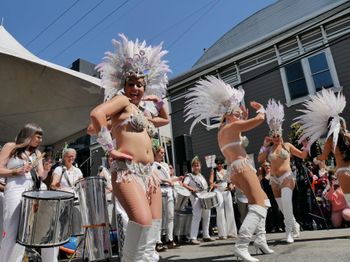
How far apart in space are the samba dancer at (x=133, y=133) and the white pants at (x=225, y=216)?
4287 mm

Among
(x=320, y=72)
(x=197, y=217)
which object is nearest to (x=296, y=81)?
(x=320, y=72)

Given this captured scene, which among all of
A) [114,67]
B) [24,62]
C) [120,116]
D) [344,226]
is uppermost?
[24,62]

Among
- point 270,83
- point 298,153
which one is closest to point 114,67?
point 298,153

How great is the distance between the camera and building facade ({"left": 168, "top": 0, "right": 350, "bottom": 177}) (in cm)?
1123

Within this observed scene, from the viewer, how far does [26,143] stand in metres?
3.31

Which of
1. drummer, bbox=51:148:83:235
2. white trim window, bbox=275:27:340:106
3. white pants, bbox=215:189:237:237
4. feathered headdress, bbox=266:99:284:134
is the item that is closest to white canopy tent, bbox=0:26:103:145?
drummer, bbox=51:148:83:235

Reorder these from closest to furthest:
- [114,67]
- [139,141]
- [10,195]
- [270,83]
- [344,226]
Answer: [139,141] < [114,67] < [10,195] < [344,226] < [270,83]

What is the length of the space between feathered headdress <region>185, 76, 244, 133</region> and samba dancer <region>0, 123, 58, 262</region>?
2.02 m

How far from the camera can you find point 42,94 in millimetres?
6848

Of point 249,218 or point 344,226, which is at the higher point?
point 249,218

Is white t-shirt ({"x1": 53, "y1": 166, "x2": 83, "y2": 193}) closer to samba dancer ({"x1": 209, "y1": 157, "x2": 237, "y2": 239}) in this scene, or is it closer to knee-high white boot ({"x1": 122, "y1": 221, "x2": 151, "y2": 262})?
knee-high white boot ({"x1": 122, "y1": 221, "x2": 151, "y2": 262})

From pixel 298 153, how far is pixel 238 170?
7.03 ft

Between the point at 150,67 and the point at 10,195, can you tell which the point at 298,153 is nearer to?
the point at 150,67

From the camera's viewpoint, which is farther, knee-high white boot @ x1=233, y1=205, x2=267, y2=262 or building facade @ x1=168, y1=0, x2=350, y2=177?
building facade @ x1=168, y1=0, x2=350, y2=177
